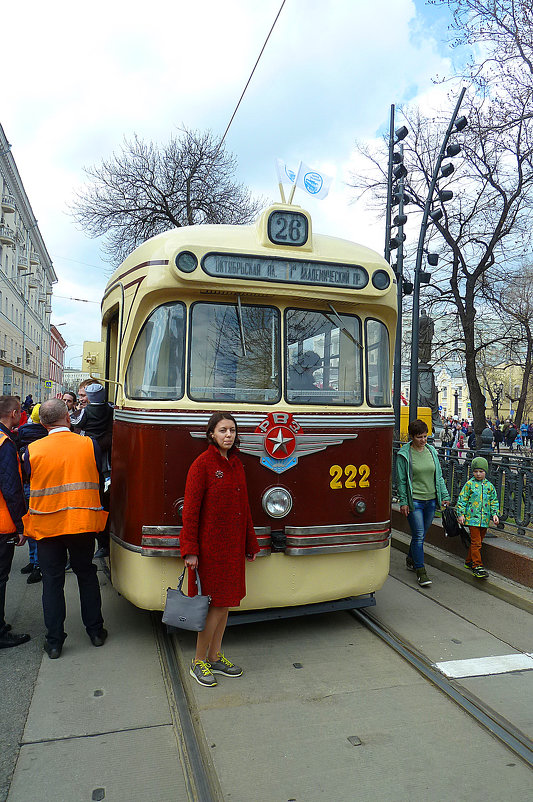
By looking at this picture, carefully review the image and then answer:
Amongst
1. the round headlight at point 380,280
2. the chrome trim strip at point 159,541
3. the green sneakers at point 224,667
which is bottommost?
the green sneakers at point 224,667

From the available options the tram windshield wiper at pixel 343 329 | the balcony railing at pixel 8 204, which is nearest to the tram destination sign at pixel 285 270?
the tram windshield wiper at pixel 343 329

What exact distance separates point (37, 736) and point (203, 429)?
2.15 metres

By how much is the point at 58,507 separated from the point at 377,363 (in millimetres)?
2792

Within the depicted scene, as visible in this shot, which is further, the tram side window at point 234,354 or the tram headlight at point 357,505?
the tram headlight at point 357,505

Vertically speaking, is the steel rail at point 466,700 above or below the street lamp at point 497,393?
below

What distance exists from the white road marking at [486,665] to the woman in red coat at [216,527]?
5.29 ft

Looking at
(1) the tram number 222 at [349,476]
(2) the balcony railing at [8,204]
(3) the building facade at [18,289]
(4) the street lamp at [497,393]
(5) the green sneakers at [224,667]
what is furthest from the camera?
(4) the street lamp at [497,393]

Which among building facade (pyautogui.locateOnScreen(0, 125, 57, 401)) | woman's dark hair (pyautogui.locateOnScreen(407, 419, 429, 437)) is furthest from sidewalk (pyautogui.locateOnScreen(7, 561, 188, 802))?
building facade (pyautogui.locateOnScreen(0, 125, 57, 401))

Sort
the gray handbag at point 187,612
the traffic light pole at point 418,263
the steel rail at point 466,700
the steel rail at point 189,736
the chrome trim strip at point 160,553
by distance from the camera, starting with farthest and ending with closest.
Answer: the traffic light pole at point 418,263 < the chrome trim strip at point 160,553 < the gray handbag at point 187,612 < the steel rail at point 466,700 < the steel rail at point 189,736

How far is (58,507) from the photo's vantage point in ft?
15.1

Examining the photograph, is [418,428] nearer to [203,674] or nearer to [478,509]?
[478,509]

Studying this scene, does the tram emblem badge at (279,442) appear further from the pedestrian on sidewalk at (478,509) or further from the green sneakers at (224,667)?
the pedestrian on sidewalk at (478,509)

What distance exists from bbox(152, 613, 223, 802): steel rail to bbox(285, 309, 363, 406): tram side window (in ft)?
7.00

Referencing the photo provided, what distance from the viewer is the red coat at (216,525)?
4.03 meters
